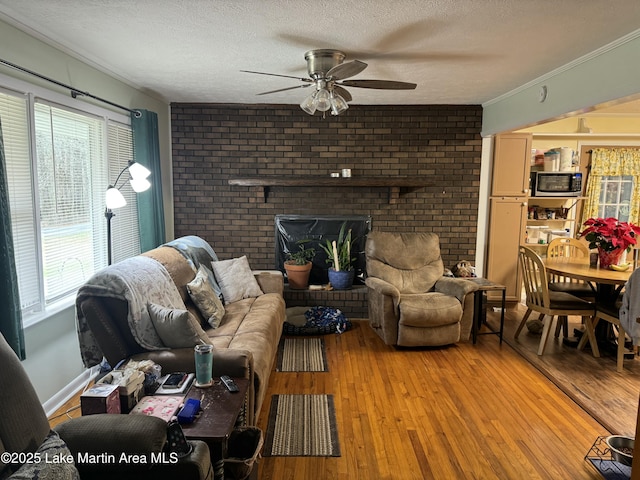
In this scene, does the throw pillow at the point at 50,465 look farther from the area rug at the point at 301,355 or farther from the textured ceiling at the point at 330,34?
the area rug at the point at 301,355

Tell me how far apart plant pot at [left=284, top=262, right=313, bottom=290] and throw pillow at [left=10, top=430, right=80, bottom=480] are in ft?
10.9

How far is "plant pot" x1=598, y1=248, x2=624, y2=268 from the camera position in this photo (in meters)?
3.64

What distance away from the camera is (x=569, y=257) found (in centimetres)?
434

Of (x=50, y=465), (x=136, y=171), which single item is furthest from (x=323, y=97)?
(x=50, y=465)

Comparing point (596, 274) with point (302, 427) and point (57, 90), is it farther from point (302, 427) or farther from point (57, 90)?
point (57, 90)

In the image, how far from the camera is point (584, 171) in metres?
5.46

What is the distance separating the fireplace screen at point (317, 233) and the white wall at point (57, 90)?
2.14m

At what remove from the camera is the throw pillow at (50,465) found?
112cm

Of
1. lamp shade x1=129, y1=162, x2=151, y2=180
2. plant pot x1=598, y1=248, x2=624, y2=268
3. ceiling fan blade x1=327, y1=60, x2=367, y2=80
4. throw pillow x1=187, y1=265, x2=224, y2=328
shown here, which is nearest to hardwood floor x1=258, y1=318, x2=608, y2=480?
throw pillow x1=187, y1=265, x2=224, y2=328

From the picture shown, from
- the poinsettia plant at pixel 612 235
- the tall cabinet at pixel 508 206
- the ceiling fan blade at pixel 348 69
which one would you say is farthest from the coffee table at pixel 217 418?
the tall cabinet at pixel 508 206

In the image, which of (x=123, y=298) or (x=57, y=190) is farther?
(x=57, y=190)

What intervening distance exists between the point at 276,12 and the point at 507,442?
266 cm

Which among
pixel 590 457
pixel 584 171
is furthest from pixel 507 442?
pixel 584 171

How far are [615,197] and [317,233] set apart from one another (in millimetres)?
3966
